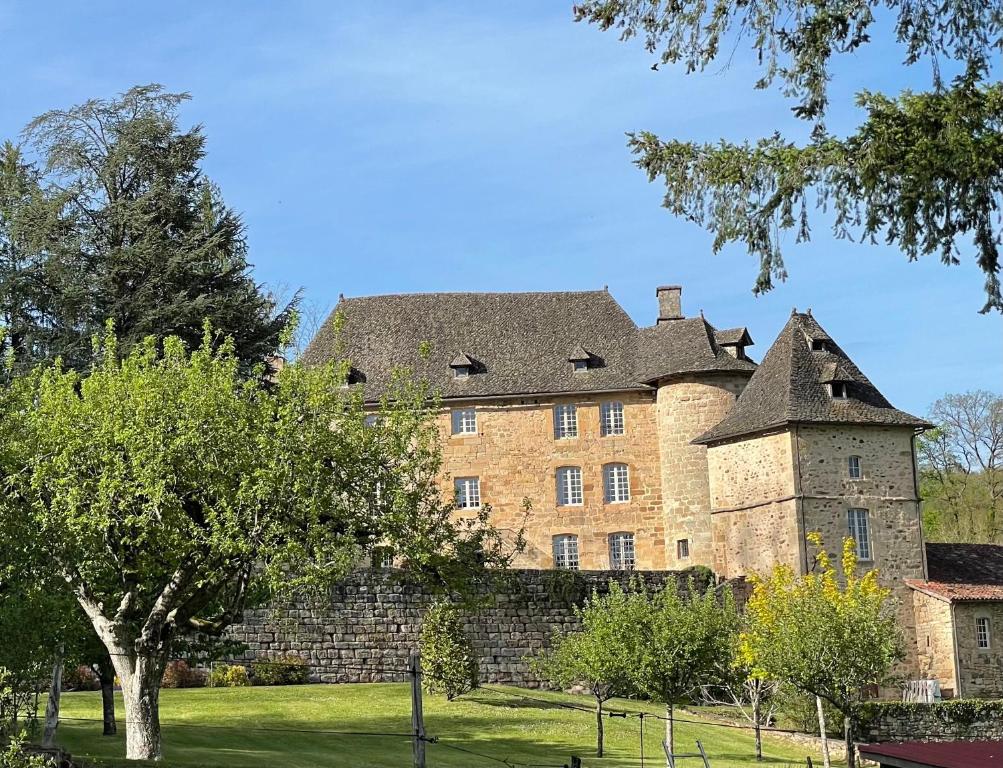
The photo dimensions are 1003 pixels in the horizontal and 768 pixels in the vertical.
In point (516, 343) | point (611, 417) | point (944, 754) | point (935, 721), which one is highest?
point (516, 343)

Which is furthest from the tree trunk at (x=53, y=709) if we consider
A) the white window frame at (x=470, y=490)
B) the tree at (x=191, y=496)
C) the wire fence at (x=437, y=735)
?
the white window frame at (x=470, y=490)

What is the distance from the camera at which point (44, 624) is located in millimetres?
18344

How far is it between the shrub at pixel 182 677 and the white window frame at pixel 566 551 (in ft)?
49.6

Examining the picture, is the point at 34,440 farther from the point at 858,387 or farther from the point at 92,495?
the point at 858,387

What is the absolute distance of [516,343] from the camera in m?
46.4

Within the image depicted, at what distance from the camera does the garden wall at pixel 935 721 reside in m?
34.0

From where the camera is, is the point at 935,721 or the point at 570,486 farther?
the point at 570,486

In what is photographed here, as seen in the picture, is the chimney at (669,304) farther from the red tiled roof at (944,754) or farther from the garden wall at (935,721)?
the red tiled roof at (944,754)

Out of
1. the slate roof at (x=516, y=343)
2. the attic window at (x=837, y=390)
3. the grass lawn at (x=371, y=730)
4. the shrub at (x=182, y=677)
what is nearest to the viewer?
the grass lawn at (x=371, y=730)

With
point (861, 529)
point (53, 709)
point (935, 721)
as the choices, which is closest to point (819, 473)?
point (861, 529)

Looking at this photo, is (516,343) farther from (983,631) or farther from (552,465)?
(983,631)

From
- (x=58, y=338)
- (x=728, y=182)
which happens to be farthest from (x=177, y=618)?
(x=58, y=338)

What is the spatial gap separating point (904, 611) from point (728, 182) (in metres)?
28.3

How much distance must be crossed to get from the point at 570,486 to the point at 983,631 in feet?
42.5
